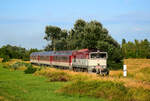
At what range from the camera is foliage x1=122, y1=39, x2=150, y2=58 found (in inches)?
3196

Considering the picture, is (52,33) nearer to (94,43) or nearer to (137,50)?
(137,50)

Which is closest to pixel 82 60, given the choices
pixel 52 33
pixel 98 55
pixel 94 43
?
pixel 98 55

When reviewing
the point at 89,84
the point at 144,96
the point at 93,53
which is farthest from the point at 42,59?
the point at 144,96

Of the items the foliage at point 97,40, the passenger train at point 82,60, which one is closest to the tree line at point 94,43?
the foliage at point 97,40

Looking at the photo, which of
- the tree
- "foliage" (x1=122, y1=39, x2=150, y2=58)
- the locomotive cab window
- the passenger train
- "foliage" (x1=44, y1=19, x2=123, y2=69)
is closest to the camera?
the passenger train

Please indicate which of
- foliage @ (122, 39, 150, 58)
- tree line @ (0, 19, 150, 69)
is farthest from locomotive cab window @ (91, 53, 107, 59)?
foliage @ (122, 39, 150, 58)

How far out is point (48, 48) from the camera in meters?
95.9

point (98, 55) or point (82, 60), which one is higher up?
point (98, 55)

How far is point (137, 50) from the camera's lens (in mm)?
86688

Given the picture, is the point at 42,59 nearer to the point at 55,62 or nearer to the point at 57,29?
the point at 55,62

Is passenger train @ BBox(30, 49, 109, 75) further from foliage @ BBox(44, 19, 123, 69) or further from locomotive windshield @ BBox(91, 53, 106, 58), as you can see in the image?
foliage @ BBox(44, 19, 123, 69)

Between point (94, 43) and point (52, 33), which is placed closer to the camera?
point (94, 43)

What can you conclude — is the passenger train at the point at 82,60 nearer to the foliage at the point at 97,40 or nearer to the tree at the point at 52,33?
the foliage at the point at 97,40

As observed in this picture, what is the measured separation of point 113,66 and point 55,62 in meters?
10.5
